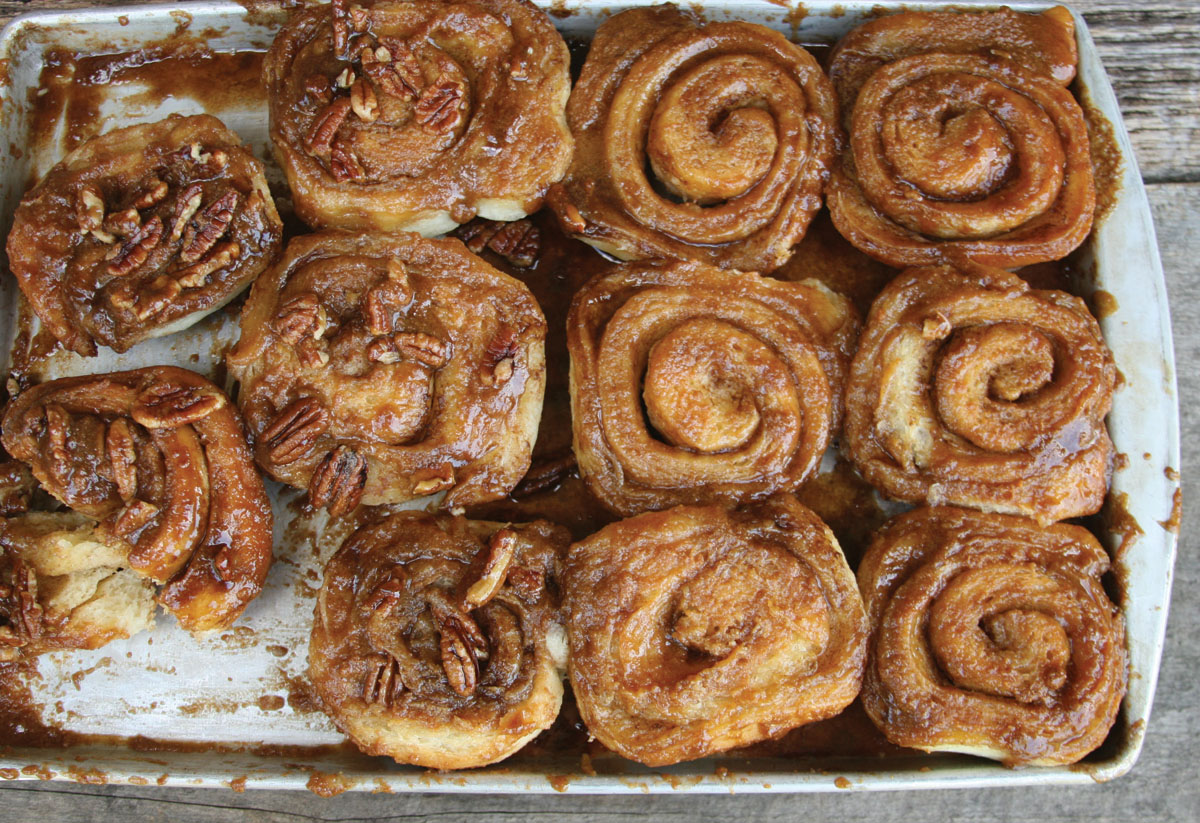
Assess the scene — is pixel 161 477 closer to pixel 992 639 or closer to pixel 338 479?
pixel 338 479

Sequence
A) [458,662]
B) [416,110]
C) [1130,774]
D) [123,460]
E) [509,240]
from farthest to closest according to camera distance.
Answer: [1130,774] < [509,240] < [416,110] < [123,460] < [458,662]

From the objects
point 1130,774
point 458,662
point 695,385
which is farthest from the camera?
point 1130,774

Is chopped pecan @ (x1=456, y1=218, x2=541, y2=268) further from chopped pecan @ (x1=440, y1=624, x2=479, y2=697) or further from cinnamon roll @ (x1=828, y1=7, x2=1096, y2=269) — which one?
chopped pecan @ (x1=440, y1=624, x2=479, y2=697)

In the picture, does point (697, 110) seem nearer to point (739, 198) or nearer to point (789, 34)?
point (739, 198)

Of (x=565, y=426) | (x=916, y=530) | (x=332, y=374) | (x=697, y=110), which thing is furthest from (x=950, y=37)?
(x=332, y=374)

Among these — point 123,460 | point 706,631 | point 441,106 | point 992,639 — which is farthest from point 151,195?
point 992,639

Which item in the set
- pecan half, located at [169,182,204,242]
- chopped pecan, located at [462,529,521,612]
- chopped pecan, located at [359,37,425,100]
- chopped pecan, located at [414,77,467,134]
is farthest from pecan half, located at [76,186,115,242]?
chopped pecan, located at [462,529,521,612]
